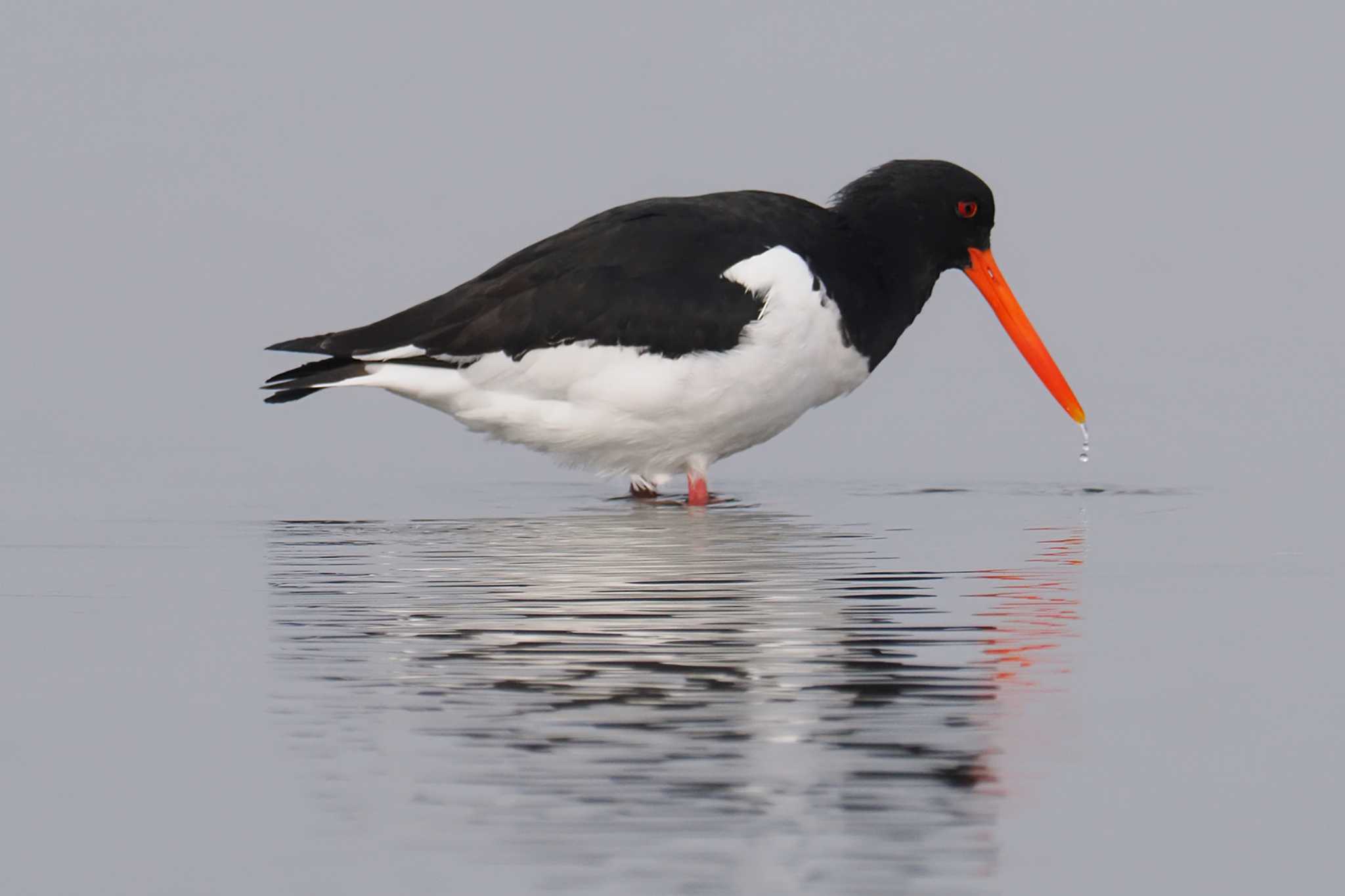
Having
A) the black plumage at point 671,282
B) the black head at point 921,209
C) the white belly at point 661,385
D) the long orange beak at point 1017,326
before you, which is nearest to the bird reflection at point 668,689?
the white belly at point 661,385

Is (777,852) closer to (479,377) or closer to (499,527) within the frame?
(499,527)

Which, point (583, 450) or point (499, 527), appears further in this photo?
point (583, 450)

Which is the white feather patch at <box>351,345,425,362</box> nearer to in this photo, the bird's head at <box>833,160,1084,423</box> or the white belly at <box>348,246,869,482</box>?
the white belly at <box>348,246,869,482</box>

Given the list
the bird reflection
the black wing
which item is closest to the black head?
the black wing

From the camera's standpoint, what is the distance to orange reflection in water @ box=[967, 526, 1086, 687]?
5402 millimetres

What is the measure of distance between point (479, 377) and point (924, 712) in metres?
4.01

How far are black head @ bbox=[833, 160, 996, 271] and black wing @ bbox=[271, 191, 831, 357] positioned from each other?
0.37 metres

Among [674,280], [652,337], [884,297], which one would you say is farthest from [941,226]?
[652,337]

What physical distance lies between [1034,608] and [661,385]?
2583 mm

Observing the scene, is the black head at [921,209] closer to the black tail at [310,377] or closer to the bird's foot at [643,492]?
the bird's foot at [643,492]

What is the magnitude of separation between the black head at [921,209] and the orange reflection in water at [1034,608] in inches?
79.7

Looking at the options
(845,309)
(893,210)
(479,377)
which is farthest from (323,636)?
(893,210)

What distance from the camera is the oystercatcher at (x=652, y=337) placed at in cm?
831

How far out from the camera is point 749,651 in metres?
5.55
